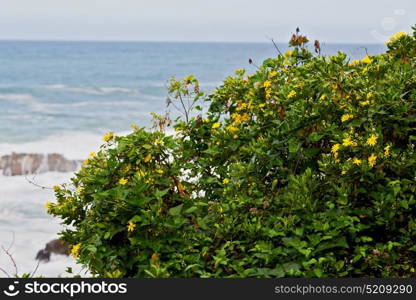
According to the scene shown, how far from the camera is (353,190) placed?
2.98 metres

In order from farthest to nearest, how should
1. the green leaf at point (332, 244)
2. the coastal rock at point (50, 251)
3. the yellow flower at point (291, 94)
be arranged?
1. the coastal rock at point (50, 251)
2. the yellow flower at point (291, 94)
3. the green leaf at point (332, 244)

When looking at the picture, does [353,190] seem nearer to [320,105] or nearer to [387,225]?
[387,225]

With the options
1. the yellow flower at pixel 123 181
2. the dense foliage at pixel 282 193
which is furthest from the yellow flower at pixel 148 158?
the yellow flower at pixel 123 181

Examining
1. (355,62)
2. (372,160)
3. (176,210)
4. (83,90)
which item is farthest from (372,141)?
(83,90)

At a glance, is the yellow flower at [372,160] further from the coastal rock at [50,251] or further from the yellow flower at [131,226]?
the coastal rock at [50,251]

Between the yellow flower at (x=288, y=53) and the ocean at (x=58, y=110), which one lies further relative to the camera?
the ocean at (x=58, y=110)

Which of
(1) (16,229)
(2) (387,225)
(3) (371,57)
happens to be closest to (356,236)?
(2) (387,225)

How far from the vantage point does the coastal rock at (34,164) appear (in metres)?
15.5

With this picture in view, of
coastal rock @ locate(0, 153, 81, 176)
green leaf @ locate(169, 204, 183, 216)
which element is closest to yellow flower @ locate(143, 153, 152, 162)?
green leaf @ locate(169, 204, 183, 216)

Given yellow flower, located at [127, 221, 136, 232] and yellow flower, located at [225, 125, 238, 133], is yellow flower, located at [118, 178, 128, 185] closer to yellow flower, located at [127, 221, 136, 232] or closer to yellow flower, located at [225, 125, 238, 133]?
yellow flower, located at [127, 221, 136, 232]

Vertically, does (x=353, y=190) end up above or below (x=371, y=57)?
below

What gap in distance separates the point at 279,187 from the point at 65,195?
1398mm

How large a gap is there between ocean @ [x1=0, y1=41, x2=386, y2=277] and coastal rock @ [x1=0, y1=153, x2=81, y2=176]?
396mm

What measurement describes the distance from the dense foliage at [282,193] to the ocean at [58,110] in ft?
1.64
